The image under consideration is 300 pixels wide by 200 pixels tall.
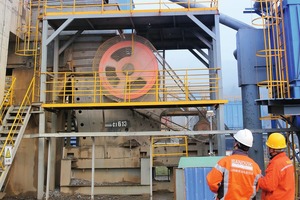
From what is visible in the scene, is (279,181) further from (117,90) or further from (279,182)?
(117,90)

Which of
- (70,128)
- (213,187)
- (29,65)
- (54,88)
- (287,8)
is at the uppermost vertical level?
(287,8)

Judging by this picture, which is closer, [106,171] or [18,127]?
[18,127]

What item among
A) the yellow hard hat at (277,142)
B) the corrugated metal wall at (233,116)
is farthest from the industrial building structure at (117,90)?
the corrugated metal wall at (233,116)

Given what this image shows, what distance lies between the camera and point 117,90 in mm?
10516

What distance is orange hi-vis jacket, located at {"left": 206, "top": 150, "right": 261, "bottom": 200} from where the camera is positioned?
333 centimetres

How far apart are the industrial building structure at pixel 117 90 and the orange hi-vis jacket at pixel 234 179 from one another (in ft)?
19.1

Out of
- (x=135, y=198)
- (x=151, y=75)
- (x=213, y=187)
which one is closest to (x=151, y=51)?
(x=151, y=75)

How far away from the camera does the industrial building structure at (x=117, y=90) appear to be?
9547 mm

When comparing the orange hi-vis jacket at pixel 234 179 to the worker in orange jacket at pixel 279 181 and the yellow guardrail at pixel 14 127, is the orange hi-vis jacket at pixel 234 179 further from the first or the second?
the yellow guardrail at pixel 14 127

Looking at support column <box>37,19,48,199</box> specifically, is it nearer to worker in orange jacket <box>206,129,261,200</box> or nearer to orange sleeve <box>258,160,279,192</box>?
worker in orange jacket <box>206,129,261,200</box>

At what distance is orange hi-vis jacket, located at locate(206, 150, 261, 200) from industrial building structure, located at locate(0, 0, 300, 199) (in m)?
5.81

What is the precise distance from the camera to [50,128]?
37.3 ft

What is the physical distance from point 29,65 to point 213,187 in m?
9.98

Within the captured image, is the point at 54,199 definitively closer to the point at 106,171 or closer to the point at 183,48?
the point at 106,171
